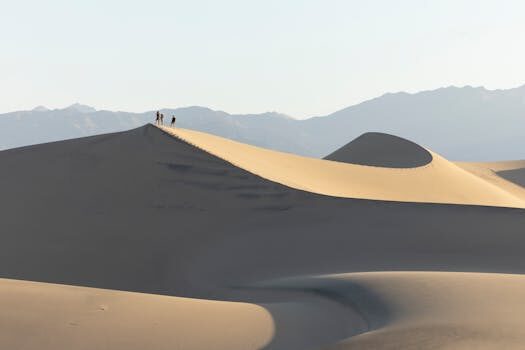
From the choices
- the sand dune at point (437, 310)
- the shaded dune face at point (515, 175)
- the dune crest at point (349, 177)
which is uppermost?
the shaded dune face at point (515, 175)

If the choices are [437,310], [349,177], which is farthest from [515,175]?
[437,310]

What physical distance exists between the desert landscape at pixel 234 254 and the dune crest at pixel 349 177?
0.51ft

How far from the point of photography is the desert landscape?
5.01m

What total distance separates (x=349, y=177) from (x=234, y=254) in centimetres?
1072

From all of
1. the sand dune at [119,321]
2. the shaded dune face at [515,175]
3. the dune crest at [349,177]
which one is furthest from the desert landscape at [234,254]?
the shaded dune face at [515,175]

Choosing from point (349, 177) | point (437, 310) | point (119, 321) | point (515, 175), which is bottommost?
point (119, 321)

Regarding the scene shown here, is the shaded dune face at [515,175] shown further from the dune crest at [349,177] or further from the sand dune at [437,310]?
the sand dune at [437,310]

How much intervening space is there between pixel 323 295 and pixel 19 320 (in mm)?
3498

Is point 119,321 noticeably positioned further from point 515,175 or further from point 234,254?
point 515,175

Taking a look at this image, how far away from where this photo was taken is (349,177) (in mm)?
21328

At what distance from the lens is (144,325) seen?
5.10m

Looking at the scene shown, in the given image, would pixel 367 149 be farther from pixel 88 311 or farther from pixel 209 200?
pixel 88 311

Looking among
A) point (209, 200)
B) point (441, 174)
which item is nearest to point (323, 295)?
point (209, 200)

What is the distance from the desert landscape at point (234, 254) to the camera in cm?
501
